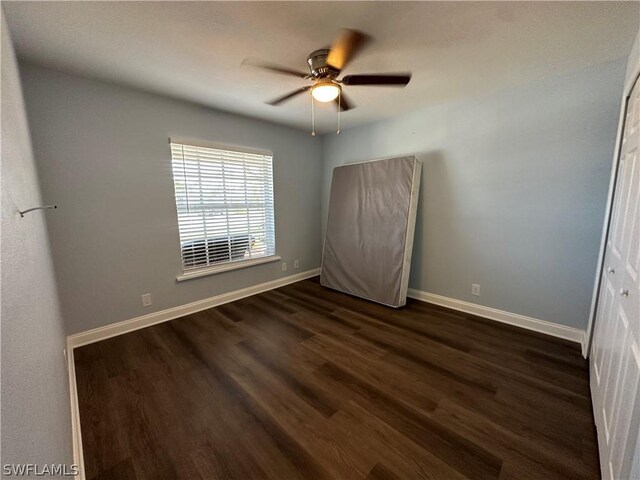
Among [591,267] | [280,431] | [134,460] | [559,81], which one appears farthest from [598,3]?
[134,460]

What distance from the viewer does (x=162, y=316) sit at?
9.06 feet

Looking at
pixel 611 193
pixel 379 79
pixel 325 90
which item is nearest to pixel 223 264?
pixel 325 90

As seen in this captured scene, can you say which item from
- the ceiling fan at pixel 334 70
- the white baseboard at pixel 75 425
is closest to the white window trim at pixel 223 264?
the white baseboard at pixel 75 425

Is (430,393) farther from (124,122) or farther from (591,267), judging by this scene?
(124,122)

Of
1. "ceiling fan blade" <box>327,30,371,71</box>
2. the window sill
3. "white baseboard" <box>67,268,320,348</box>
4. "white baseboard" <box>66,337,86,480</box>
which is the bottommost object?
"white baseboard" <box>66,337,86,480</box>

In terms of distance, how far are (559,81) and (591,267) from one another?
1.64 m

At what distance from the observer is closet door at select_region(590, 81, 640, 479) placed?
3.15 ft

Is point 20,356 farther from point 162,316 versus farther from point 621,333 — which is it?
point 162,316

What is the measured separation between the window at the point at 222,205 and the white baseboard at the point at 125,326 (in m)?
0.41

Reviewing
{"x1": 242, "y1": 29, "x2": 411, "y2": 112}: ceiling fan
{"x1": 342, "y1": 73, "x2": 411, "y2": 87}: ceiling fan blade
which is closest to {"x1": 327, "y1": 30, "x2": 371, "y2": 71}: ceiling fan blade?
{"x1": 242, "y1": 29, "x2": 411, "y2": 112}: ceiling fan

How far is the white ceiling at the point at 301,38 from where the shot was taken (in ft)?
4.70

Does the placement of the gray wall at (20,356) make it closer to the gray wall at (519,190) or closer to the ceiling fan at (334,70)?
the ceiling fan at (334,70)

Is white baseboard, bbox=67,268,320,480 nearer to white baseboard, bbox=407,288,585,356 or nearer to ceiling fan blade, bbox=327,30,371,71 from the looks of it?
white baseboard, bbox=407,288,585,356

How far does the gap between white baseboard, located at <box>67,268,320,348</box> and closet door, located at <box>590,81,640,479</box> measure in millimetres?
3265
